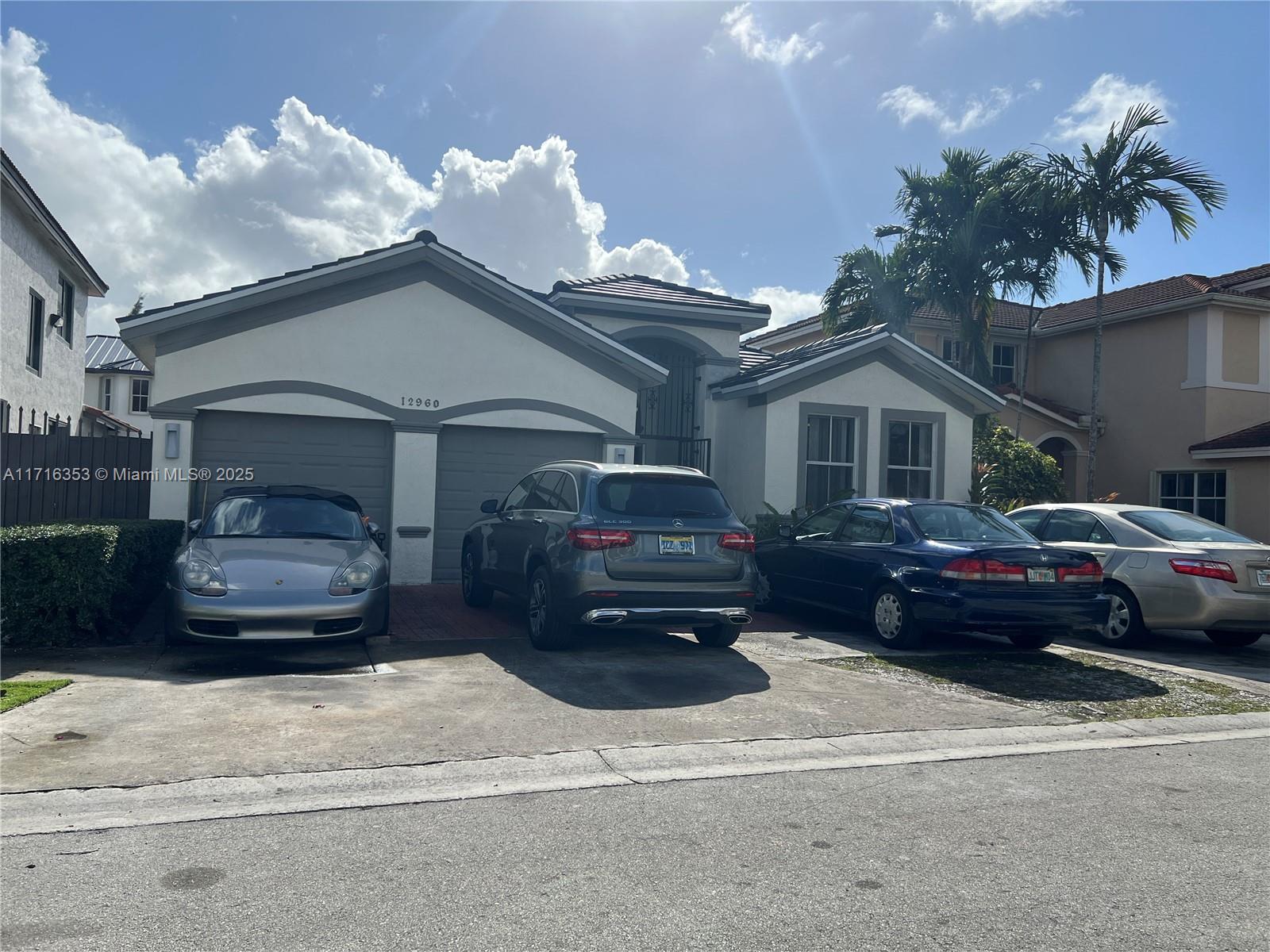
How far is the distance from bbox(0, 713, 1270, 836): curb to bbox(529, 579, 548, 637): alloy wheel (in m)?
3.02

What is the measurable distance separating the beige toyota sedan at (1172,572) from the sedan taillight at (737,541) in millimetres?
3955

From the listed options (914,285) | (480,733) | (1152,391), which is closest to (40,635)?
(480,733)

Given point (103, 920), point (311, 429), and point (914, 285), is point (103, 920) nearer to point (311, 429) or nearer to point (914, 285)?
point (311, 429)

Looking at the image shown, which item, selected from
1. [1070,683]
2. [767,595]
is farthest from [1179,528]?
[767,595]

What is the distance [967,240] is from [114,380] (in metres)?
35.4

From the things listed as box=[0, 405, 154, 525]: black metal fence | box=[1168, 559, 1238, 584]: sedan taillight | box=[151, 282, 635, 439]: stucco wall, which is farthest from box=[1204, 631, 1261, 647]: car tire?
box=[0, 405, 154, 525]: black metal fence

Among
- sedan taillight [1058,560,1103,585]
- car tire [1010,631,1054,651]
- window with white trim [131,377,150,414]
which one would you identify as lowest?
car tire [1010,631,1054,651]

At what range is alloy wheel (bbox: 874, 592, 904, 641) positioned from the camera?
9672 millimetres

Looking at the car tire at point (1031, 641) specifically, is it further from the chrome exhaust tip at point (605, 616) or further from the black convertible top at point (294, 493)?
the black convertible top at point (294, 493)

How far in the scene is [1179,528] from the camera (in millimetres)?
10695

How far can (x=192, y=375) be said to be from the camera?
12.5 m

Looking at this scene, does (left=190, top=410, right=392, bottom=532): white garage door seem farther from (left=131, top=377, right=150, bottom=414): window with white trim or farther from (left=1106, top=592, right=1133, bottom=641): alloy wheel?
(left=131, top=377, right=150, bottom=414): window with white trim

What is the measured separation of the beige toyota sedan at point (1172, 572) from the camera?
9.73 metres

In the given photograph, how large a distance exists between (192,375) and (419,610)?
4.38 meters
